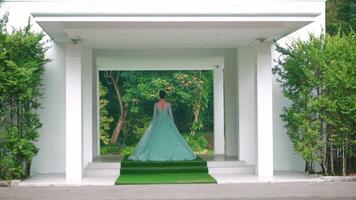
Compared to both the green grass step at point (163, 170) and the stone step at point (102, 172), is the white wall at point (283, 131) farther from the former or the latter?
the stone step at point (102, 172)

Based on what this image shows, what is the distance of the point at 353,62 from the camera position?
1325 centimetres

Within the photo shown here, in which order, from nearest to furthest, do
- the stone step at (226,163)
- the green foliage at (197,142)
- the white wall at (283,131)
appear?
the stone step at (226,163)
the white wall at (283,131)
the green foliage at (197,142)

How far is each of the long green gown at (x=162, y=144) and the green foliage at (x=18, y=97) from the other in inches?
115

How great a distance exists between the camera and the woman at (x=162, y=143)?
15273 millimetres

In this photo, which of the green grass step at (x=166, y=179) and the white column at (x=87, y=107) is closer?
the green grass step at (x=166, y=179)

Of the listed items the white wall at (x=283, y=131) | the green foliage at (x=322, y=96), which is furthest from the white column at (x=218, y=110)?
the green foliage at (x=322, y=96)

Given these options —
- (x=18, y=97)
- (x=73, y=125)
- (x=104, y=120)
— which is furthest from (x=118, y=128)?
(x=18, y=97)

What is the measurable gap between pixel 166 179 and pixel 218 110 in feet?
22.3

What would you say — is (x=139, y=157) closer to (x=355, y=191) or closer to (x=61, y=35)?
(x=61, y=35)

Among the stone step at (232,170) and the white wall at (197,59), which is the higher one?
the white wall at (197,59)

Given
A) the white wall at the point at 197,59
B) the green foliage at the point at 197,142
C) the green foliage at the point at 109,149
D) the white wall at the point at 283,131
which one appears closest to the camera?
the white wall at the point at 283,131

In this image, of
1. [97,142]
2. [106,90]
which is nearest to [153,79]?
[106,90]

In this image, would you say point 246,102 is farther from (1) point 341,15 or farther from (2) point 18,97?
(1) point 341,15

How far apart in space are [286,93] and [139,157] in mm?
3975
